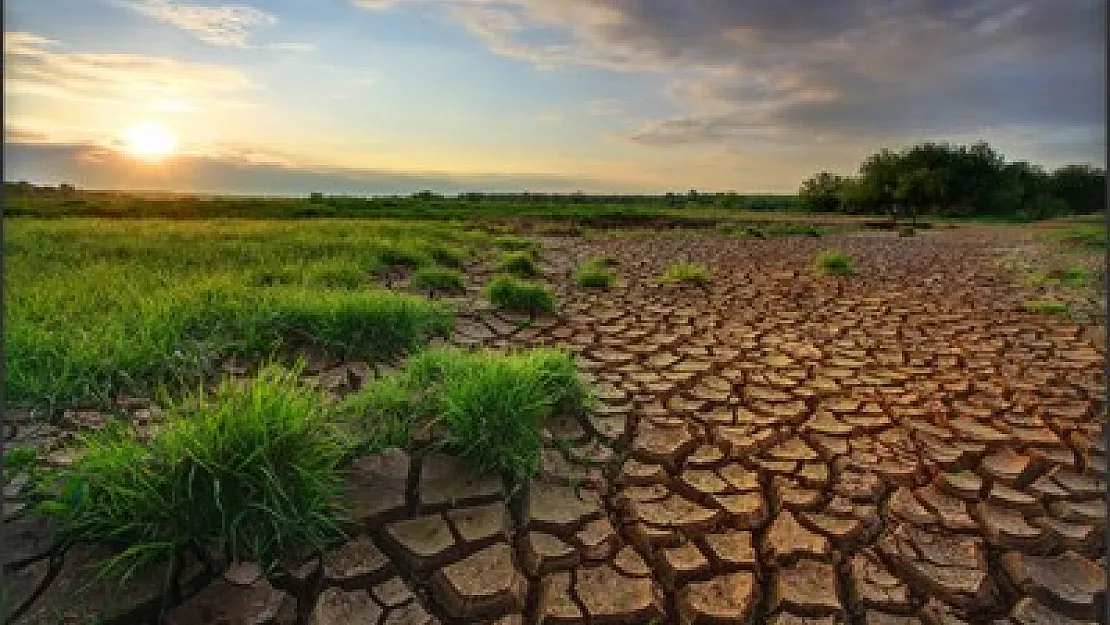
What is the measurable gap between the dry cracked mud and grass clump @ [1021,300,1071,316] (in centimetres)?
167

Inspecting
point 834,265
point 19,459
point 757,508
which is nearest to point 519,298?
point 757,508

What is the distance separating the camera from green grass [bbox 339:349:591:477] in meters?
2.85

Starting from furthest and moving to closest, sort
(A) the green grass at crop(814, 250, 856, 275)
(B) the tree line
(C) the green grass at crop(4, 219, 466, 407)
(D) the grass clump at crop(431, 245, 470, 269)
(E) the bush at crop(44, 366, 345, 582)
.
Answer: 1. (B) the tree line
2. (A) the green grass at crop(814, 250, 856, 275)
3. (D) the grass clump at crop(431, 245, 470, 269)
4. (C) the green grass at crop(4, 219, 466, 407)
5. (E) the bush at crop(44, 366, 345, 582)

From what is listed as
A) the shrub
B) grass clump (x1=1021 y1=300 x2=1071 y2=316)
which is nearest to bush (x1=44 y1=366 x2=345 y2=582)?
the shrub

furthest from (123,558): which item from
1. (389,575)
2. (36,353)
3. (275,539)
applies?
(36,353)

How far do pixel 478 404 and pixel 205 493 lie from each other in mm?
1075

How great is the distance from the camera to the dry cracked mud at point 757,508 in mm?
2217

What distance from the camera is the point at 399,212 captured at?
75.5 ft

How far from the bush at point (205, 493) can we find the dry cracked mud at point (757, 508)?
0.46ft

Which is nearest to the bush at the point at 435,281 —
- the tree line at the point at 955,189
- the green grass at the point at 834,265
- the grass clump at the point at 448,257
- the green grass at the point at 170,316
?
the green grass at the point at 170,316

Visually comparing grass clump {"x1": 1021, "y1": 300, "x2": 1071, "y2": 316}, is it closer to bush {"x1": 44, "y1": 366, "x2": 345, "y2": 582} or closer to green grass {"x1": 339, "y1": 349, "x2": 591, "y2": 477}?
green grass {"x1": 339, "y1": 349, "x2": 591, "y2": 477}

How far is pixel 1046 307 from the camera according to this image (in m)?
6.62

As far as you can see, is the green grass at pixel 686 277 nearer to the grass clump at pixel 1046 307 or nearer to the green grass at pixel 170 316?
the grass clump at pixel 1046 307

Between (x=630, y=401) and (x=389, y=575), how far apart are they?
1.89 meters
